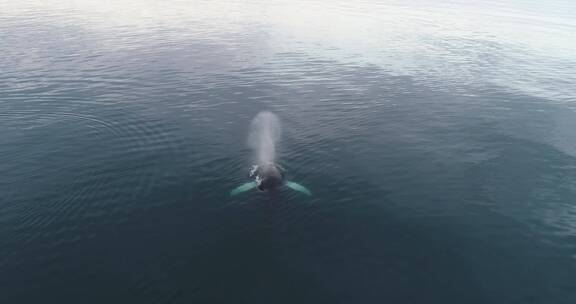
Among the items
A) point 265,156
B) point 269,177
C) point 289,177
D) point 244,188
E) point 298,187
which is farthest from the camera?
point 265,156

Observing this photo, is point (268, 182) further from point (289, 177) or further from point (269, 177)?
point (289, 177)

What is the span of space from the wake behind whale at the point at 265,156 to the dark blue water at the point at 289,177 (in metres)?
1.73

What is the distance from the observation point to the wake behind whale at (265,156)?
53594 mm

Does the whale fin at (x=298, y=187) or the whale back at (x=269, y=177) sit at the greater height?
the whale back at (x=269, y=177)

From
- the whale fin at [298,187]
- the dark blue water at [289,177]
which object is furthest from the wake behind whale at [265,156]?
the dark blue water at [289,177]

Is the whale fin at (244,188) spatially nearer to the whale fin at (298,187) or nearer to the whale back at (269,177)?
the whale back at (269,177)

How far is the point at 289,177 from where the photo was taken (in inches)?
2261

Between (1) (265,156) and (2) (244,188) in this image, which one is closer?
(2) (244,188)

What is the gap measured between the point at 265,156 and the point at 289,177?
6.37 m

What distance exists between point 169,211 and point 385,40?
118271mm

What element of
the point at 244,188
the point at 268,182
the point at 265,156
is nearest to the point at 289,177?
the point at 268,182

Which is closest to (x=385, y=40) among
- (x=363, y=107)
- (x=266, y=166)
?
(x=363, y=107)

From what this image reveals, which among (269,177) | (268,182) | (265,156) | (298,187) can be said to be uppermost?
(269,177)

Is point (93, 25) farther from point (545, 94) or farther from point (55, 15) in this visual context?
point (545, 94)
